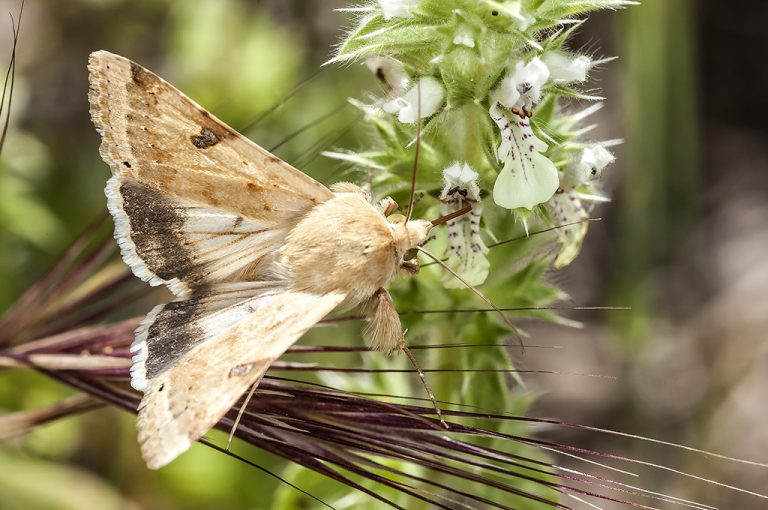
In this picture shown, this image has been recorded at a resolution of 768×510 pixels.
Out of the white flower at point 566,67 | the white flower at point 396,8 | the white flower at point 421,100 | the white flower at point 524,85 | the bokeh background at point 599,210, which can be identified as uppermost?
the white flower at point 396,8

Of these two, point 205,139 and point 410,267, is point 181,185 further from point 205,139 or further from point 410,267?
point 410,267

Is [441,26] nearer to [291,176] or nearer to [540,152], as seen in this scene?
[540,152]

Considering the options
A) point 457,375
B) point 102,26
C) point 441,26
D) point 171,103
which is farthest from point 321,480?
point 102,26

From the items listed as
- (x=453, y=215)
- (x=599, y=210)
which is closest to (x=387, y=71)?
(x=453, y=215)

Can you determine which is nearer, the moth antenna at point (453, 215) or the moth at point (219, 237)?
the moth at point (219, 237)

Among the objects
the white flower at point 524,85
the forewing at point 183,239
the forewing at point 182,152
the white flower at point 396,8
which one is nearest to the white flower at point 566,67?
the white flower at point 524,85

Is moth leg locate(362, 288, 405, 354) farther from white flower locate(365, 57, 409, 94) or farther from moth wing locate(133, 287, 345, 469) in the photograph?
white flower locate(365, 57, 409, 94)

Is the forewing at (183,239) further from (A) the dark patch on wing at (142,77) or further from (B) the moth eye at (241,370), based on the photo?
(B) the moth eye at (241,370)

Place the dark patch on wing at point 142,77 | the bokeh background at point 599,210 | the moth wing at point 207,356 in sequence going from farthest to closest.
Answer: the bokeh background at point 599,210
the dark patch on wing at point 142,77
the moth wing at point 207,356

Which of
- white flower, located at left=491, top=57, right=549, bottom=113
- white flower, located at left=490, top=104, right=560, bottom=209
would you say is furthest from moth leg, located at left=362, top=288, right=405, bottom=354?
white flower, located at left=491, top=57, right=549, bottom=113
